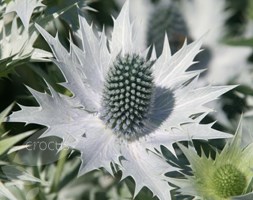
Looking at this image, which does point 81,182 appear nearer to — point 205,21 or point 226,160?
point 226,160

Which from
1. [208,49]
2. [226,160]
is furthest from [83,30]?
[208,49]
